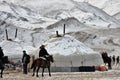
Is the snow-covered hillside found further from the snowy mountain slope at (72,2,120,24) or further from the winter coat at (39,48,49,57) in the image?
the winter coat at (39,48,49,57)

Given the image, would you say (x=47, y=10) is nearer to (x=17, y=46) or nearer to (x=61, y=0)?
(x=61, y=0)

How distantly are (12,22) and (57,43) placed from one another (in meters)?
85.2

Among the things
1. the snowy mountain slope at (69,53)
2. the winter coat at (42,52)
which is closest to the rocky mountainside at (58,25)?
the snowy mountain slope at (69,53)

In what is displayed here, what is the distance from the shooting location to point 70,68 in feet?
147

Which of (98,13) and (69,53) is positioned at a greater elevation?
(98,13)

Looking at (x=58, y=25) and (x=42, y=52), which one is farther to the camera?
(x=58, y=25)

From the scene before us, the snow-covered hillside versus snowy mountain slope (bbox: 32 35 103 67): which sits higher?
the snow-covered hillside

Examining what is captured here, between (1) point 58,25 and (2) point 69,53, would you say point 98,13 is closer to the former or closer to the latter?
(1) point 58,25

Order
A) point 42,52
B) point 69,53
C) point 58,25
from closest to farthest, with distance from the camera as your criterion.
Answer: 1. point 42,52
2. point 69,53
3. point 58,25

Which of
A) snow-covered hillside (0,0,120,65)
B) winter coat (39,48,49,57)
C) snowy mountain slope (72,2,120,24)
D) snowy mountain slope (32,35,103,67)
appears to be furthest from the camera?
snowy mountain slope (72,2,120,24)

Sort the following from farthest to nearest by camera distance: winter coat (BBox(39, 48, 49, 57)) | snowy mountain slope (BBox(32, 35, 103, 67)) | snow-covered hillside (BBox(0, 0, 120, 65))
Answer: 1. snow-covered hillside (BBox(0, 0, 120, 65))
2. snowy mountain slope (BBox(32, 35, 103, 67))
3. winter coat (BBox(39, 48, 49, 57))

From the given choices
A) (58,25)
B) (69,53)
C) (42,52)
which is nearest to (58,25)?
(58,25)

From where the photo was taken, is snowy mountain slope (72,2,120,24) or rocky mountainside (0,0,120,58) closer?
rocky mountainside (0,0,120,58)

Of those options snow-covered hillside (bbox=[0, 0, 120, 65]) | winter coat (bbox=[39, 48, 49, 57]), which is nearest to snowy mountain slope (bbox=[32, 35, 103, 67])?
winter coat (bbox=[39, 48, 49, 57])
